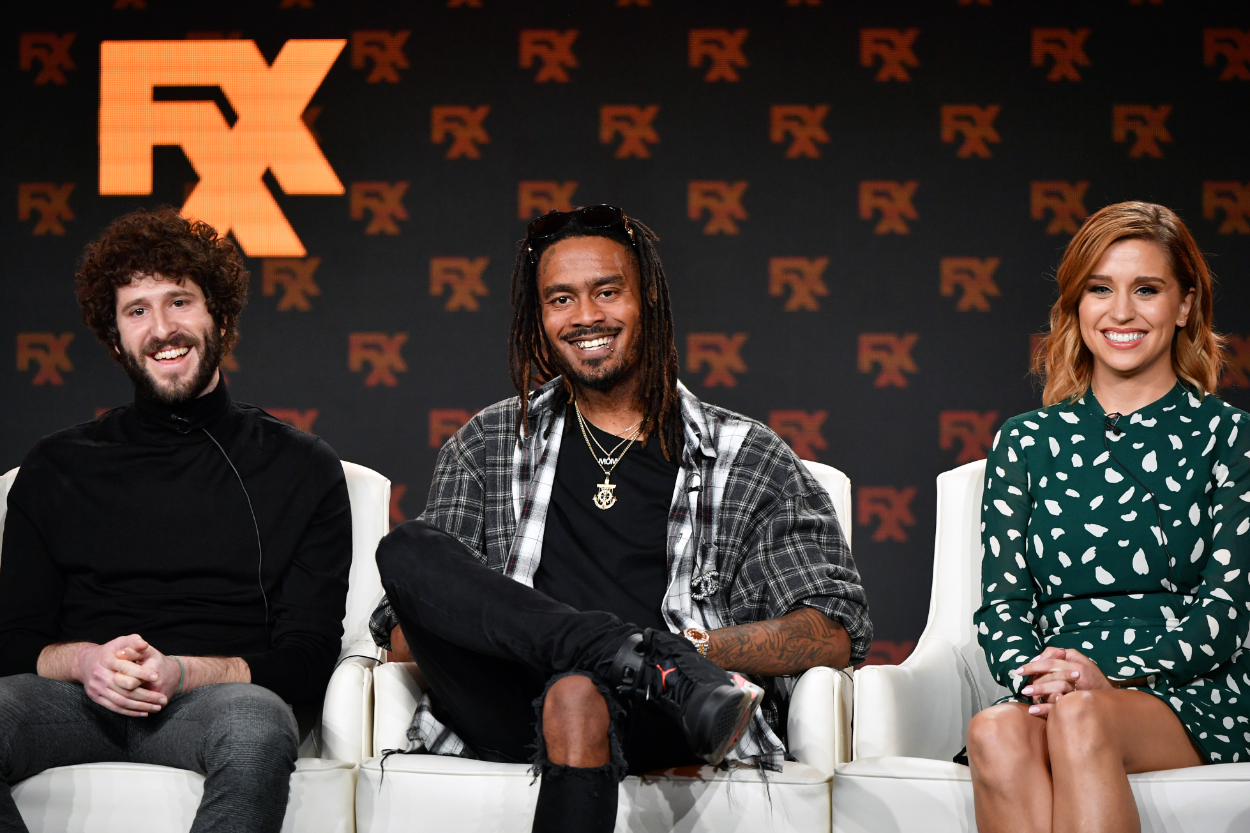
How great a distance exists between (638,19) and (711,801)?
276 cm

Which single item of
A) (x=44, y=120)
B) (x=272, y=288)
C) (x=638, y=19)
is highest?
(x=638, y=19)

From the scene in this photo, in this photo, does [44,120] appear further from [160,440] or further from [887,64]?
[887,64]

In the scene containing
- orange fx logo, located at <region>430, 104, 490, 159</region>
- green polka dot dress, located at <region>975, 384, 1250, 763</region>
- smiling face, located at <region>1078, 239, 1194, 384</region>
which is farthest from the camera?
orange fx logo, located at <region>430, 104, 490, 159</region>

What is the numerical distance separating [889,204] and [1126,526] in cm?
197

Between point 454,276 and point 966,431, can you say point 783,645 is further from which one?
point 454,276

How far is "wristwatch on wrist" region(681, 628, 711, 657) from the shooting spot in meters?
1.96

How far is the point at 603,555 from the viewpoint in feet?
7.15

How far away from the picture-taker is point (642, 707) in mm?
1794

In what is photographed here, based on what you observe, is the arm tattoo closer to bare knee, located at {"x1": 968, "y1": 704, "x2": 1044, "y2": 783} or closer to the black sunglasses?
bare knee, located at {"x1": 968, "y1": 704, "x2": 1044, "y2": 783}

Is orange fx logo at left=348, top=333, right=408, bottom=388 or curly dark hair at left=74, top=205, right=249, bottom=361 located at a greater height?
orange fx logo at left=348, top=333, right=408, bottom=388

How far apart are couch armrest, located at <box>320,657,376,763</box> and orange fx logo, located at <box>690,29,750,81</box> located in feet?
8.11

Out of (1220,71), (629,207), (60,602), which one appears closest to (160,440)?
(60,602)

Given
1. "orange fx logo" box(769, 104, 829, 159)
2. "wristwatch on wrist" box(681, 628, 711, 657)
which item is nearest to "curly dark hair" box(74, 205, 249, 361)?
"wristwatch on wrist" box(681, 628, 711, 657)

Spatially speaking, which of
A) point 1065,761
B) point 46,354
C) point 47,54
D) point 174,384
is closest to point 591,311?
point 174,384
